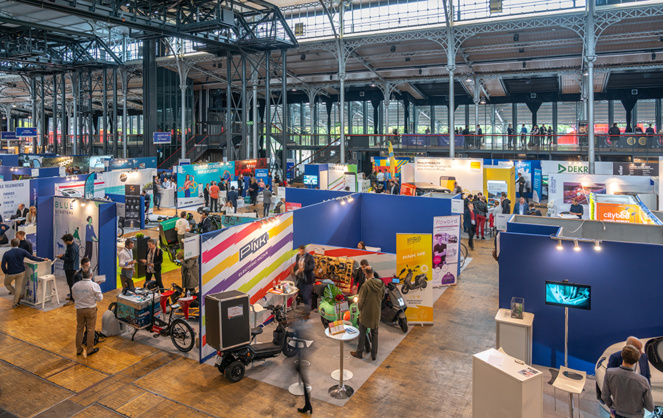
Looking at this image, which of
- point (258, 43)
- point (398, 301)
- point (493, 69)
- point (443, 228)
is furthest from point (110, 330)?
point (493, 69)

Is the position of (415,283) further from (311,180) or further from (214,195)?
(311,180)

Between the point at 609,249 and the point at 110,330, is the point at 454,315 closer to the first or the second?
the point at 609,249

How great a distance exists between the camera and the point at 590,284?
643 centimetres

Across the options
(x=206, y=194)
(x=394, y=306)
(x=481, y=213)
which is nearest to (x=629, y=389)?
(x=394, y=306)

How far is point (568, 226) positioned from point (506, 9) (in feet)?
47.3

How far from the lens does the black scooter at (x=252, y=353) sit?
20.5 feet

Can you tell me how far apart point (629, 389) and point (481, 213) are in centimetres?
1078

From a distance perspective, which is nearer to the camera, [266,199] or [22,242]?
[22,242]

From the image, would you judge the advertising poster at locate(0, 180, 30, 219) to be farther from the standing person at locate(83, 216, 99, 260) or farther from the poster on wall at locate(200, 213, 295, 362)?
the poster on wall at locate(200, 213, 295, 362)

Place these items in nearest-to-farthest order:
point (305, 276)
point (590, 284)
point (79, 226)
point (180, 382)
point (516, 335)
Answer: point (180, 382) → point (590, 284) → point (516, 335) → point (305, 276) → point (79, 226)

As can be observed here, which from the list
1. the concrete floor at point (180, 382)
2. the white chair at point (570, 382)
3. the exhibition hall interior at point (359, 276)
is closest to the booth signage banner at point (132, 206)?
the exhibition hall interior at point (359, 276)

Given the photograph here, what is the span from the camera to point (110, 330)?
303 inches

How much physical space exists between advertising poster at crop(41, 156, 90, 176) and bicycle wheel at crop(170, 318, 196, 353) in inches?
872

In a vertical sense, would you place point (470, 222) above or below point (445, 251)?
above
